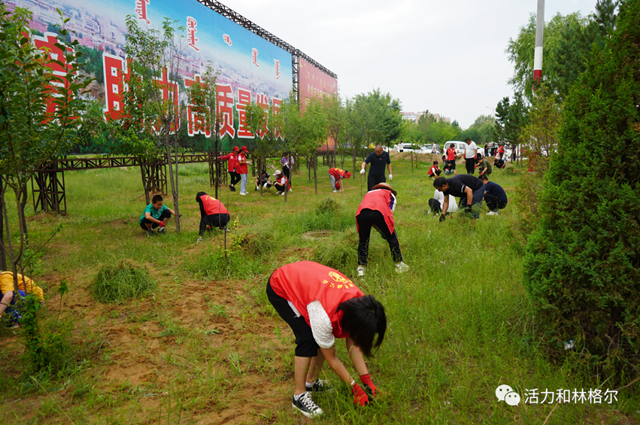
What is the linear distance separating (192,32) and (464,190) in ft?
42.9

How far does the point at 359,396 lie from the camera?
2.42m

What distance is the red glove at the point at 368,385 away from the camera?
2.44 m

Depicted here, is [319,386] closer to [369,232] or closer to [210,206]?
[369,232]

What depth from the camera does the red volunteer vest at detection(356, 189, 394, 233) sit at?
4.67 m

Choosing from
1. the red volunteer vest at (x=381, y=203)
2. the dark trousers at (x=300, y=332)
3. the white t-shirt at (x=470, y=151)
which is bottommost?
the dark trousers at (x=300, y=332)

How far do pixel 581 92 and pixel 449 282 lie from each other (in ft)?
7.34

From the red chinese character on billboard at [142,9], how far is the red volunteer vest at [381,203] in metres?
11.7

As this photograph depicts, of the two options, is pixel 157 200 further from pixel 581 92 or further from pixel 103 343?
pixel 581 92

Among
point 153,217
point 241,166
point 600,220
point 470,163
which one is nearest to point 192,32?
point 241,166

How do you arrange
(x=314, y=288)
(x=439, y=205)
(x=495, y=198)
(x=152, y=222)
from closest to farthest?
(x=314, y=288) < (x=152, y=222) < (x=495, y=198) < (x=439, y=205)

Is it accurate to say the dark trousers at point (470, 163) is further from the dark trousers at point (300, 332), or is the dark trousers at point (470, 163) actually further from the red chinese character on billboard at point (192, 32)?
the dark trousers at point (300, 332)

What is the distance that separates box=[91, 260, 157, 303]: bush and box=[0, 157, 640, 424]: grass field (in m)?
0.13

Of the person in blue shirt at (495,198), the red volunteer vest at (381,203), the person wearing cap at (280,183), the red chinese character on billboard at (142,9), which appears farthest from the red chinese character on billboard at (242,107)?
the red volunteer vest at (381,203)

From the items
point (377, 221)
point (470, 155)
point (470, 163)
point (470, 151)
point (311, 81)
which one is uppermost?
point (311, 81)
